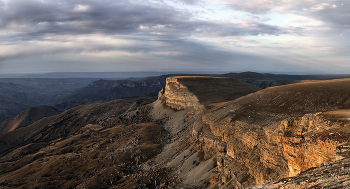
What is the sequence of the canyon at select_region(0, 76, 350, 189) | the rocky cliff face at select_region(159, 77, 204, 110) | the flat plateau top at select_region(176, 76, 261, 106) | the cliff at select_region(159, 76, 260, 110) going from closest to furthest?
the canyon at select_region(0, 76, 350, 189) < the cliff at select_region(159, 76, 260, 110) < the flat plateau top at select_region(176, 76, 261, 106) < the rocky cliff face at select_region(159, 77, 204, 110)

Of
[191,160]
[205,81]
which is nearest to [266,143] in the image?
[191,160]

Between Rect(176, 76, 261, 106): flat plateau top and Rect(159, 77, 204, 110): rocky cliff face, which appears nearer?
Rect(176, 76, 261, 106): flat plateau top

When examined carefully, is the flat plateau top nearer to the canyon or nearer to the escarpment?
the canyon

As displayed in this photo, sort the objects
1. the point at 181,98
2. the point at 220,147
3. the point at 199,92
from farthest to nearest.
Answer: the point at 181,98
the point at 199,92
the point at 220,147

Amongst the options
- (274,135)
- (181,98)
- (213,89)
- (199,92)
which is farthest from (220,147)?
(213,89)

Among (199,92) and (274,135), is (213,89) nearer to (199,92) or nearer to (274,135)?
(199,92)

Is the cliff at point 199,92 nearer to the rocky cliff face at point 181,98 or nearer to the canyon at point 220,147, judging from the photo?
the rocky cliff face at point 181,98

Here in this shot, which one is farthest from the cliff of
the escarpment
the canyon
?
the escarpment

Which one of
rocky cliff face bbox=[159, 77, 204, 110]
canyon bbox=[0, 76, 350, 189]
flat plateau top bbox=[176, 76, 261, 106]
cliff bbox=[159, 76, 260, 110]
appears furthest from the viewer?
rocky cliff face bbox=[159, 77, 204, 110]
